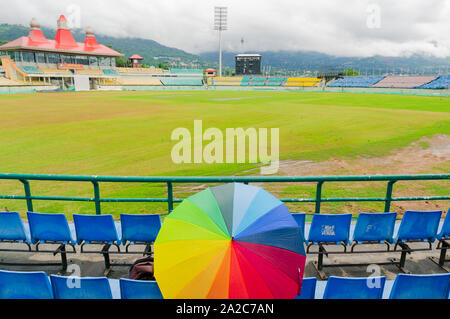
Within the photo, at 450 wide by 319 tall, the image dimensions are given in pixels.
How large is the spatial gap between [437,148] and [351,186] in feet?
26.9

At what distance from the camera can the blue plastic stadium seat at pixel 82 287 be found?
8.81 feet

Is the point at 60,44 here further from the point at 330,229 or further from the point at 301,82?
the point at 330,229

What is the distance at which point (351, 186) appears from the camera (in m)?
9.48

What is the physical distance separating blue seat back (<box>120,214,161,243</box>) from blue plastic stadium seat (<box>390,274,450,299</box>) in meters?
2.89

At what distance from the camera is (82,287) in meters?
2.72

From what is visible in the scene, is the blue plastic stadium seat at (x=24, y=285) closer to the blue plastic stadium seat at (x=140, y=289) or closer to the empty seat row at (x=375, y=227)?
the blue plastic stadium seat at (x=140, y=289)

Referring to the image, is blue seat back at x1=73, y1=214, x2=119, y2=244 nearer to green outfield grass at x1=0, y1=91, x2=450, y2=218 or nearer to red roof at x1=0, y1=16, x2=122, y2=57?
green outfield grass at x1=0, y1=91, x2=450, y2=218

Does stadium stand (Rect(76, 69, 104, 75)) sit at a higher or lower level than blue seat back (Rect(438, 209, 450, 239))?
higher

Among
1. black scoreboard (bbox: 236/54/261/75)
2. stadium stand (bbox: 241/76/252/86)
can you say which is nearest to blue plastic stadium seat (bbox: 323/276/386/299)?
stadium stand (bbox: 241/76/252/86)

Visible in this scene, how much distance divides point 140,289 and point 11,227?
285 cm

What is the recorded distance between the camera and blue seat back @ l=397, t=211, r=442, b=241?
4.27 meters

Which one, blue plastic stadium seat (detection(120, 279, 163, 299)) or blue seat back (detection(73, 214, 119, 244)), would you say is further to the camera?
blue seat back (detection(73, 214, 119, 244))
